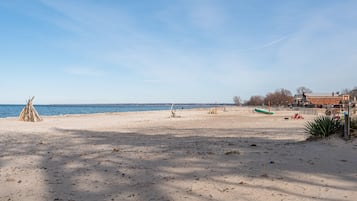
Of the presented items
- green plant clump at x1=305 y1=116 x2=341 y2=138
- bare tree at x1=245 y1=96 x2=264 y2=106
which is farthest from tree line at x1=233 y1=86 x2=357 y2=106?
green plant clump at x1=305 y1=116 x2=341 y2=138

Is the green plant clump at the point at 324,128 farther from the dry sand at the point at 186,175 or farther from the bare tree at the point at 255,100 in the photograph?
the bare tree at the point at 255,100

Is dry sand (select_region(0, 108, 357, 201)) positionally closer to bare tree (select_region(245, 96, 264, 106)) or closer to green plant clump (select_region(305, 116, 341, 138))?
green plant clump (select_region(305, 116, 341, 138))

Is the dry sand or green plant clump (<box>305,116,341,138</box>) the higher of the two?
green plant clump (<box>305,116,341,138</box>)

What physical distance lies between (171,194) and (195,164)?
2102mm

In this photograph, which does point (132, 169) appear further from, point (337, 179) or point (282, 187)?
point (337, 179)

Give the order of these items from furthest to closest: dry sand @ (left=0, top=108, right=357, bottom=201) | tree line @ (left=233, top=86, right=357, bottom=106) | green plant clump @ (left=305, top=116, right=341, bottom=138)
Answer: tree line @ (left=233, top=86, right=357, bottom=106) → green plant clump @ (left=305, top=116, right=341, bottom=138) → dry sand @ (left=0, top=108, right=357, bottom=201)

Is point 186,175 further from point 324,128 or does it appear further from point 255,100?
point 255,100

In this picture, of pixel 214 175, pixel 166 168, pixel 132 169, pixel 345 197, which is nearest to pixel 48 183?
pixel 132 169

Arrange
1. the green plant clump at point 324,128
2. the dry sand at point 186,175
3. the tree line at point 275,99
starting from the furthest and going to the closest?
1. the tree line at point 275,99
2. the green plant clump at point 324,128
3. the dry sand at point 186,175

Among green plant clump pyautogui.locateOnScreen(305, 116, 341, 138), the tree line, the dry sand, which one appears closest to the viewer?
the dry sand

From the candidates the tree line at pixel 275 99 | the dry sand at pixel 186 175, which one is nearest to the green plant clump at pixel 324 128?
the dry sand at pixel 186 175

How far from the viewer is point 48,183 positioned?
557cm

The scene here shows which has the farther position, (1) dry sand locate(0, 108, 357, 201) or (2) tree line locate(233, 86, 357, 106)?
(2) tree line locate(233, 86, 357, 106)

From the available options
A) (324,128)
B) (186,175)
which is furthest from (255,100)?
(186,175)
